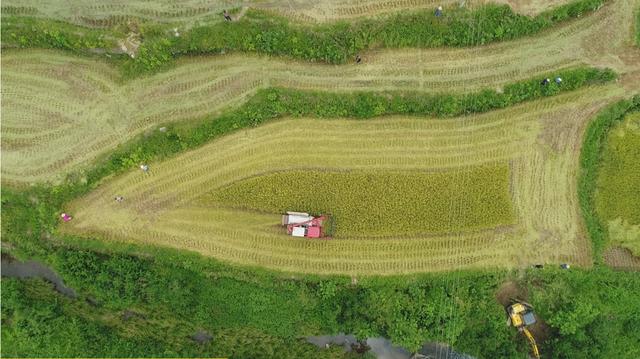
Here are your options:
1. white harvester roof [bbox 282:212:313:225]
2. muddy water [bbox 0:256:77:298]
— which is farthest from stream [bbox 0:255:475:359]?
white harvester roof [bbox 282:212:313:225]

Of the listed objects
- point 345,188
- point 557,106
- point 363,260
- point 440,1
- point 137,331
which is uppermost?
point 440,1

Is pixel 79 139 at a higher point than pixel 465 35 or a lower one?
lower

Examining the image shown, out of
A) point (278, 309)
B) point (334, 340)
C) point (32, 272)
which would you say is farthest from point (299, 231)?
point (32, 272)

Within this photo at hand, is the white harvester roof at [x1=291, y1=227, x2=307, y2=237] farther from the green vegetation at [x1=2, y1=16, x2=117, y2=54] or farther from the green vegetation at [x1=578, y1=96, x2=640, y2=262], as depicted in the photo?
A: the green vegetation at [x1=578, y1=96, x2=640, y2=262]

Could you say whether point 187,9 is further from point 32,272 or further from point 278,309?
point 32,272

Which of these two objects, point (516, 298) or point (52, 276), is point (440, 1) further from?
point (52, 276)

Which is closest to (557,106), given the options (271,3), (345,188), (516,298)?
(516,298)
